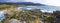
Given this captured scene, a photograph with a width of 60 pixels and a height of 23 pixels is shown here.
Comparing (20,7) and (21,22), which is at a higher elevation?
(20,7)

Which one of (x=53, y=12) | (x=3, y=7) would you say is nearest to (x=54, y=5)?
(x=53, y=12)

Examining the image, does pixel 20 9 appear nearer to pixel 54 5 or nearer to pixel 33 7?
pixel 33 7

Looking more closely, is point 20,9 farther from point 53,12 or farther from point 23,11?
point 53,12

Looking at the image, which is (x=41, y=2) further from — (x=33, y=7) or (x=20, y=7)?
(x=20, y=7)

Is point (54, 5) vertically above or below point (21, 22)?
above

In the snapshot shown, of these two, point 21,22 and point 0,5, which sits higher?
point 0,5

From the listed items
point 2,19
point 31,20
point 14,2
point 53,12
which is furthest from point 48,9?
point 2,19

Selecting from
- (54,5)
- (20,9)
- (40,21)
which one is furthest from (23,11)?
(54,5)
